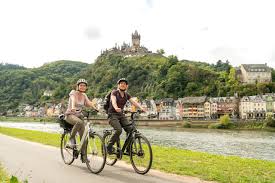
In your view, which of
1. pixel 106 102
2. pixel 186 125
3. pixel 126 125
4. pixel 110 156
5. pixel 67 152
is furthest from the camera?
pixel 186 125

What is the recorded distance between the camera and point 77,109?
959cm

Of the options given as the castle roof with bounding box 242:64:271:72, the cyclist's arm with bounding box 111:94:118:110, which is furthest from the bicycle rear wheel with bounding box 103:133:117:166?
the castle roof with bounding box 242:64:271:72

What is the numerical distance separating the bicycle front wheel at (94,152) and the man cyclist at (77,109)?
0.22m

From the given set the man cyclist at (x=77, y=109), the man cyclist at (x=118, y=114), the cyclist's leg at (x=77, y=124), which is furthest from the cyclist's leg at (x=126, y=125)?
the cyclist's leg at (x=77, y=124)

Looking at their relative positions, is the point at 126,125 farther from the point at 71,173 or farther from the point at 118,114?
the point at 71,173

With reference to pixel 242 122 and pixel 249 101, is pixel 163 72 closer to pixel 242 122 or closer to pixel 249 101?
pixel 249 101

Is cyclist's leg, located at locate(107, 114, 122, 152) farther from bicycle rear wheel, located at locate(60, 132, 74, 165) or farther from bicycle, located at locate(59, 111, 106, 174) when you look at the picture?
bicycle rear wheel, located at locate(60, 132, 74, 165)

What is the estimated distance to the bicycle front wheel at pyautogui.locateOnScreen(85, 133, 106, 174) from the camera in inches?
Result: 343

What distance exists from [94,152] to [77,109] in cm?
129

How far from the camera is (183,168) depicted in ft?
29.7

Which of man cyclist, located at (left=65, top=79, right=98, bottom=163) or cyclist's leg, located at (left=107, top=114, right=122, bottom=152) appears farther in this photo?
man cyclist, located at (left=65, top=79, right=98, bottom=163)

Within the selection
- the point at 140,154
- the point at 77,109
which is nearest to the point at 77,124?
the point at 77,109

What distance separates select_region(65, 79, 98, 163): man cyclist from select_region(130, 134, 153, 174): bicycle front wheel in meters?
1.39

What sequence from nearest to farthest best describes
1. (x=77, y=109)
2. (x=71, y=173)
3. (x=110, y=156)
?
(x=71, y=173) → (x=77, y=109) → (x=110, y=156)
